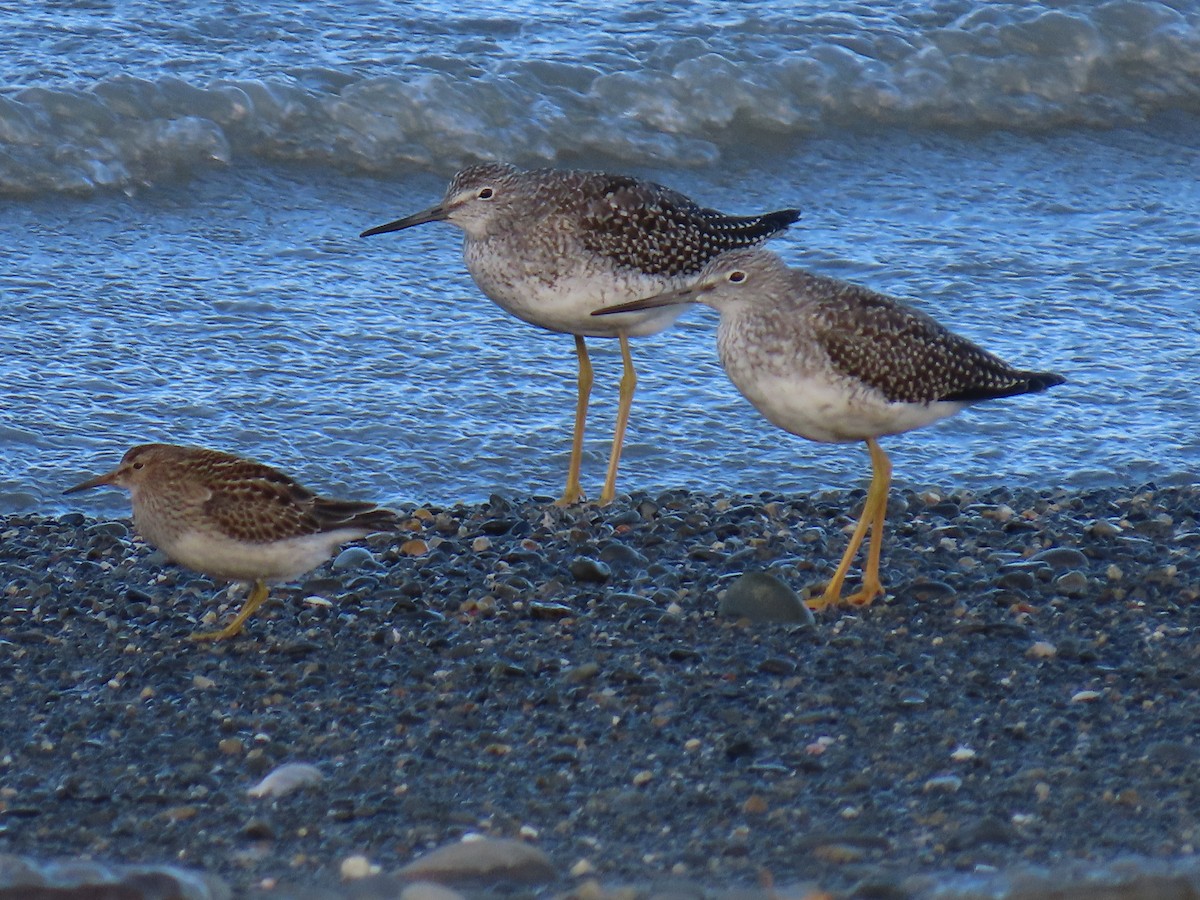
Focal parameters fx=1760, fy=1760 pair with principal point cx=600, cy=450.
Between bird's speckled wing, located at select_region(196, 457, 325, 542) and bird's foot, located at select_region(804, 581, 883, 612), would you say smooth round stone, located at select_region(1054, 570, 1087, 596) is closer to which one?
bird's foot, located at select_region(804, 581, 883, 612)

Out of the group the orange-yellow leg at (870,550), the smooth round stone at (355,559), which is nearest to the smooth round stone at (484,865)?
the orange-yellow leg at (870,550)

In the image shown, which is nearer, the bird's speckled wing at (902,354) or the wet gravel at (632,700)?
the wet gravel at (632,700)

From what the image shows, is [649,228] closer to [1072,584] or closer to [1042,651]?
[1072,584]

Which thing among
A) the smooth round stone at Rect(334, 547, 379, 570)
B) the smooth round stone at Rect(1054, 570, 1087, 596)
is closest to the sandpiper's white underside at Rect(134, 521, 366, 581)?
the smooth round stone at Rect(334, 547, 379, 570)

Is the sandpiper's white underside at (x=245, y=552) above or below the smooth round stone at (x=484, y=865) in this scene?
below

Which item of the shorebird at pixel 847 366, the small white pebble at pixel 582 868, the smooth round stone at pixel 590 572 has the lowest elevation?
the smooth round stone at pixel 590 572

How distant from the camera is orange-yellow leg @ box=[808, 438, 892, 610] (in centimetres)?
596

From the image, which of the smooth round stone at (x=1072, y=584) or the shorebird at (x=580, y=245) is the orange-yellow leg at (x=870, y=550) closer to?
the smooth round stone at (x=1072, y=584)

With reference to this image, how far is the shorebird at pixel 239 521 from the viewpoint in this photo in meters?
5.72

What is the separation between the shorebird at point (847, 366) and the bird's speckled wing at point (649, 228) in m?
1.06

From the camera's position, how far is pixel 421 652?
18.2ft

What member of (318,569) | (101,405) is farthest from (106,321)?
(318,569)

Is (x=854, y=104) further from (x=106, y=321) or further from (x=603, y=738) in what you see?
(x=603, y=738)

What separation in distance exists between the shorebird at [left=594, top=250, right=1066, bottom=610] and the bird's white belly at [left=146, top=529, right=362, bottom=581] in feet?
5.03
